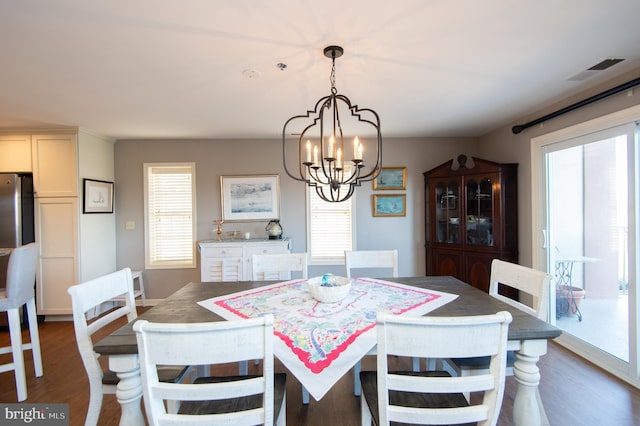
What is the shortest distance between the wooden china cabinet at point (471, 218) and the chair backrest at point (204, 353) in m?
3.10

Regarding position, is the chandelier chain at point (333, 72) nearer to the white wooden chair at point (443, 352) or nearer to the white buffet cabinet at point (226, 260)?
the white wooden chair at point (443, 352)

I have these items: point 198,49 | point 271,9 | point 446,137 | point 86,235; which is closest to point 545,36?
point 271,9

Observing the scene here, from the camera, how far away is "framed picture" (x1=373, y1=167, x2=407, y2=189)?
405cm

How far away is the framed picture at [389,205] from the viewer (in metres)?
4.06

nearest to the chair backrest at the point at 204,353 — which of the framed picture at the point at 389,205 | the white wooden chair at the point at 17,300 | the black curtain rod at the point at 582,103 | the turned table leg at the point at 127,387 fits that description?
the turned table leg at the point at 127,387

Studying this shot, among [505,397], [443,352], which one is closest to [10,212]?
[443,352]

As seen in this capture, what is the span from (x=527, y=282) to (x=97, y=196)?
453 cm

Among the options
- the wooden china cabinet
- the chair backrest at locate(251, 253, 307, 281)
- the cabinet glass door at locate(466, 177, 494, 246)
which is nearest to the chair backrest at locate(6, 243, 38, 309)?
the chair backrest at locate(251, 253, 307, 281)

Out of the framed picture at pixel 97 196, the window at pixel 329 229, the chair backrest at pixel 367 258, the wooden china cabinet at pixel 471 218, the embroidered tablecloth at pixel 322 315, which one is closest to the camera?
the embroidered tablecloth at pixel 322 315

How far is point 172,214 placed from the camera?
3.97m

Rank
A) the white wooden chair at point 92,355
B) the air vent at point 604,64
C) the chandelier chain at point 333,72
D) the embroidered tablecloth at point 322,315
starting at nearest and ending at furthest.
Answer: the embroidered tablecloth at point 322,315
the white wooden chair at point 92,355
the chandelier chain at point 333,72
the air vent at point 604,64

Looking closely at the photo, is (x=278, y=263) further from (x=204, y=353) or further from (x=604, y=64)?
(x=604, y=64)

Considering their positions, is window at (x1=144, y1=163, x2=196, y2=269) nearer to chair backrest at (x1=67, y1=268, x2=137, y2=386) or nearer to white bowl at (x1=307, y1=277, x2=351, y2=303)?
chair backrest at (x1=67, y1=268, x2=137, y2=386)

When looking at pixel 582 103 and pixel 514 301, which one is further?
pixel 582 103
